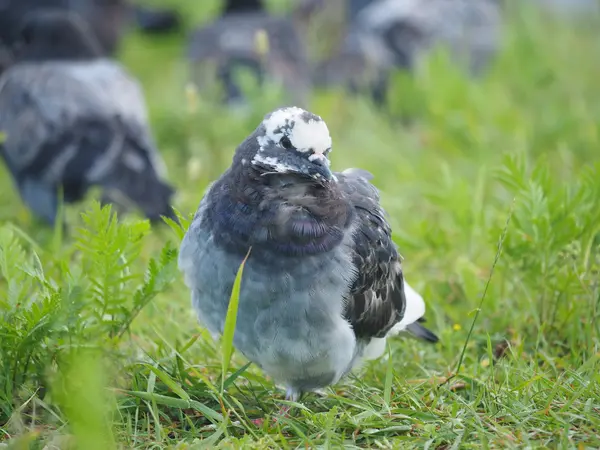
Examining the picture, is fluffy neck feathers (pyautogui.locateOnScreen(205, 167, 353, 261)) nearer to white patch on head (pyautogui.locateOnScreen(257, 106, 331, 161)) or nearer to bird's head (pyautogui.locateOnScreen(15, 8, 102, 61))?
white patch on head (pyautogui.locateOnScreen(257, 106, 331, 161))

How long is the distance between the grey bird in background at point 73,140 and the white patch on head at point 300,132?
220 centimetres

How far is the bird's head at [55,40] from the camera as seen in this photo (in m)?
5.30

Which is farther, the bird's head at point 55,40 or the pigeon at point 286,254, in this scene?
the bird's head at point 55,40

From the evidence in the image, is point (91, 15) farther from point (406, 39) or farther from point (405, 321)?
point (405, 321)

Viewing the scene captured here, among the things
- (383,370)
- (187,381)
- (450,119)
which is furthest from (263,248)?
(450,119)

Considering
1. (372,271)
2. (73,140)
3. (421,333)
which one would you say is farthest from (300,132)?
(73,140)

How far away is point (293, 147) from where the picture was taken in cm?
266

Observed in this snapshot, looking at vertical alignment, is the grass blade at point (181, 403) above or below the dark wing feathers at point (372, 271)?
below

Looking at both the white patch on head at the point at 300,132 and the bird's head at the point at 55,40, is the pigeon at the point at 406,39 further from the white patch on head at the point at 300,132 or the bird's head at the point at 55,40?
the white patch on head at the point at 300,132

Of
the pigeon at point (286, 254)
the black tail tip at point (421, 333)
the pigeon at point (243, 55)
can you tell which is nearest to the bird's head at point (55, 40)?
the pigeon at point (243, 55)

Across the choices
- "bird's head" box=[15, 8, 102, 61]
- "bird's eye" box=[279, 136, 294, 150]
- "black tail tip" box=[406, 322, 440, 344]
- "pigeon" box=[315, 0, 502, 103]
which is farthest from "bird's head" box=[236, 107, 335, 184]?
"pigeon" box=[315, 0, 502, 103]

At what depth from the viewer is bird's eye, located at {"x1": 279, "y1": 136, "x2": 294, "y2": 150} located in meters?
2.66

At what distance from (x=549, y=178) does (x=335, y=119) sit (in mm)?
3868

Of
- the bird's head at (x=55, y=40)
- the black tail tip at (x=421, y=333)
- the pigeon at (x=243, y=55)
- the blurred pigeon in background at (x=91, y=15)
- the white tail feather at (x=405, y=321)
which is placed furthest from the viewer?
the blurred pigeon in background at (x=91, y=15)
